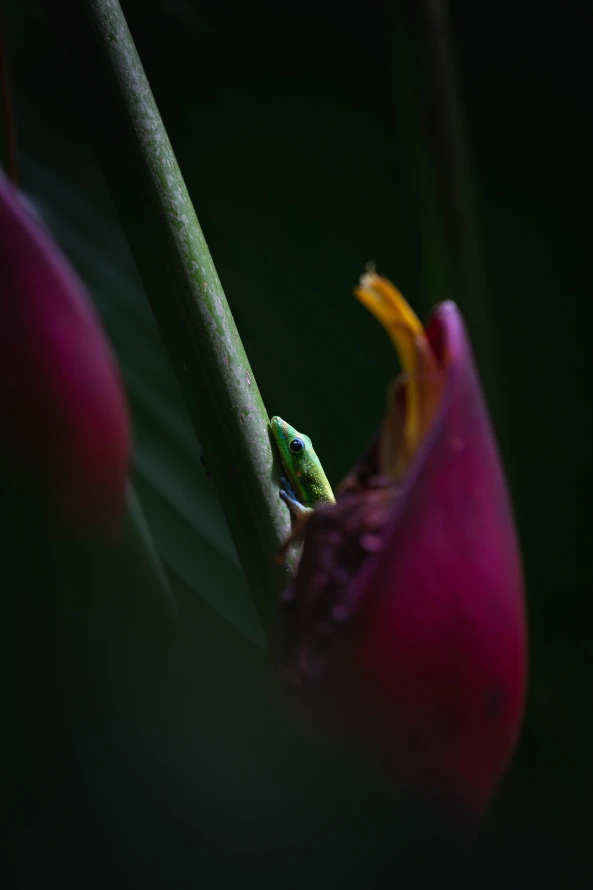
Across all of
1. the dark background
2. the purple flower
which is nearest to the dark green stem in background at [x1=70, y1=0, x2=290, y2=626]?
the purple flower

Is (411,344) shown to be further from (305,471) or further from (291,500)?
(305,471)

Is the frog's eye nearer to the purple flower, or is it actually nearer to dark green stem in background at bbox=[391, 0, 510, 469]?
dark green stem in background at bbox=[391, 0, 510, 469]

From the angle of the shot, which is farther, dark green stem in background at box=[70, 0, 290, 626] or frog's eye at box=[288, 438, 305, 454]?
frog's eye at box=[288, 438, 305, 454]

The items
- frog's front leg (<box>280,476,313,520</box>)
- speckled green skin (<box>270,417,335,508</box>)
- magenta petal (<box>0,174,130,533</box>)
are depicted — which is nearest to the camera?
magenta petal (<box>0,174,130,533</box>)

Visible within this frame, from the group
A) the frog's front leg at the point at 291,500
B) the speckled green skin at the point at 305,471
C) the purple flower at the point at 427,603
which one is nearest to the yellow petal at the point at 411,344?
the purple flower at the point at 427,603

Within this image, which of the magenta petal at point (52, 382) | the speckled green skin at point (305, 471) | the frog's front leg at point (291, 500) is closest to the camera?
the magenta petal at point (52, 382)

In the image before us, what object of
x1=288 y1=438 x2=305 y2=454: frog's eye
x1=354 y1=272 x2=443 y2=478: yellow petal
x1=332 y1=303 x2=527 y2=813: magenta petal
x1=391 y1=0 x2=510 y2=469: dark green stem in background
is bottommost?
x1=332 y1=303 x2=527 y2=813: magenta petal

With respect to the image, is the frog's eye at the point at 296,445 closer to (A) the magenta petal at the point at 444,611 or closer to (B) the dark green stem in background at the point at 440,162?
(B) the dark green stem in background at the point at 440,162
